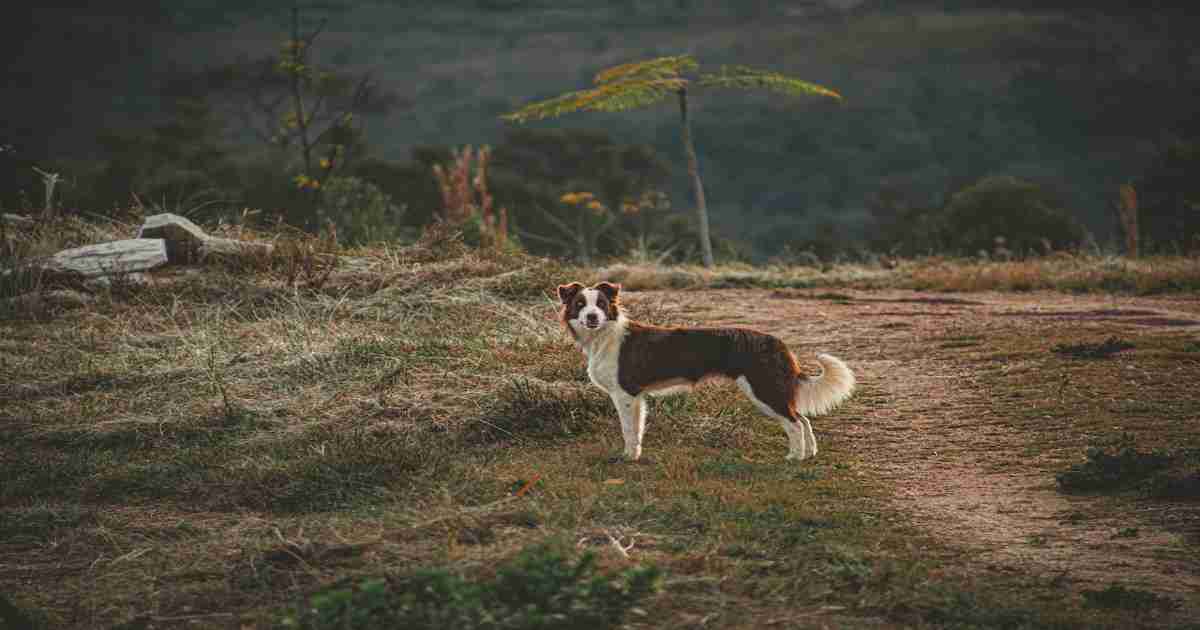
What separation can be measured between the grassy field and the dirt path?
101mm

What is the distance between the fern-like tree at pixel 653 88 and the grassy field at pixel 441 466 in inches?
189

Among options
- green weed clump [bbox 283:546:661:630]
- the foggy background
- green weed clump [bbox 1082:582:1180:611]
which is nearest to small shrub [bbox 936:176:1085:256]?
the foggy background

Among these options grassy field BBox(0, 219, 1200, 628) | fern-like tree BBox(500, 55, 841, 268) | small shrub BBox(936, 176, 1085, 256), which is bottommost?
small shrub BBox(936, 176, 1085, 256)

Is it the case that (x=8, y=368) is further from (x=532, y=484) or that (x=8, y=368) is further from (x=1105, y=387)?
(x=1105, y=387)

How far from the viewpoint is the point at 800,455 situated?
6594 millimetres

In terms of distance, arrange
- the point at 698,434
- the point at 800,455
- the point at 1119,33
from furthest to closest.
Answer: the point at 1119,33
the point at 698,434
the point at 800,455

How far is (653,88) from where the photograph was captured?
15922 mm

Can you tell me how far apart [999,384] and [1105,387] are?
2.51ft

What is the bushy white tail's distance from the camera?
653 centimetres

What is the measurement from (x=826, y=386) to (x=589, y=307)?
5.06 ft

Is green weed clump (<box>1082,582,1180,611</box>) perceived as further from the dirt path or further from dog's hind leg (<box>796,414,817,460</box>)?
dog's hind leg (<box>796,414,817,460</box>)

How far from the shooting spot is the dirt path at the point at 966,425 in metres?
4.93

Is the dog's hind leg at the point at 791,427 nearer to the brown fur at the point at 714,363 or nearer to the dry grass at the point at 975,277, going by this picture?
the brown fur at the point at 714,363

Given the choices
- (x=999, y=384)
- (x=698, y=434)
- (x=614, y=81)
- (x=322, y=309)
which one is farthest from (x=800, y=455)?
(x=614, y=81)
